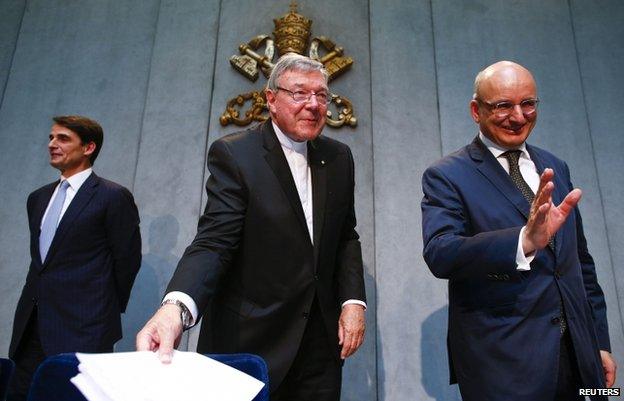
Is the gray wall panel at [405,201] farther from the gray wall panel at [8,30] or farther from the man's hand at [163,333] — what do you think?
the gray wall panel at [8,30]

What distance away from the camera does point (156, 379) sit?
0.86m

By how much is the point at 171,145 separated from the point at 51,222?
91cm

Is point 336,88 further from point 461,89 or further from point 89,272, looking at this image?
point 89,272

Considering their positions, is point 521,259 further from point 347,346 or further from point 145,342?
point 145,342

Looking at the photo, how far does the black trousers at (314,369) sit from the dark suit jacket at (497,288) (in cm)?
35

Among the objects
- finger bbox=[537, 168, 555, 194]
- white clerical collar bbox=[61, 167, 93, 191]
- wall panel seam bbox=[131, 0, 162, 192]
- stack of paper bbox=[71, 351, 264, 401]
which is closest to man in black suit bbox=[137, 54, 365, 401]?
stack of paper bbox=[71, 351, 264, 401]

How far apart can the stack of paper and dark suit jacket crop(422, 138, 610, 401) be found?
0.67 meters

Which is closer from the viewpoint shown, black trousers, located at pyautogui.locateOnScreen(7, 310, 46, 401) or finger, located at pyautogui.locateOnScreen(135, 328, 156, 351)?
finger, located at pyautogui.locateOnScreen(135, 328, 156, 351)

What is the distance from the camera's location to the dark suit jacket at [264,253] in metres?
1.47

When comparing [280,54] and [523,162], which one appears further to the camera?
[280,54]

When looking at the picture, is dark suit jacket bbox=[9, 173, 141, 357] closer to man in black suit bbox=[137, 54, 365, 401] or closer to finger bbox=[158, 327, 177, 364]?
man in black suit bbox=[137, 54, 365, 401]

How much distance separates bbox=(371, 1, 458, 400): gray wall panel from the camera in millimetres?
2621

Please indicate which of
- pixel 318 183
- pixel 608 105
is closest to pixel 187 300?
pixel 318 183

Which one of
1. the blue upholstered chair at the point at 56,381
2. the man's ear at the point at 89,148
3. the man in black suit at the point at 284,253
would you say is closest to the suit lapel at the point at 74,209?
the man's ear at the point at 89,148
